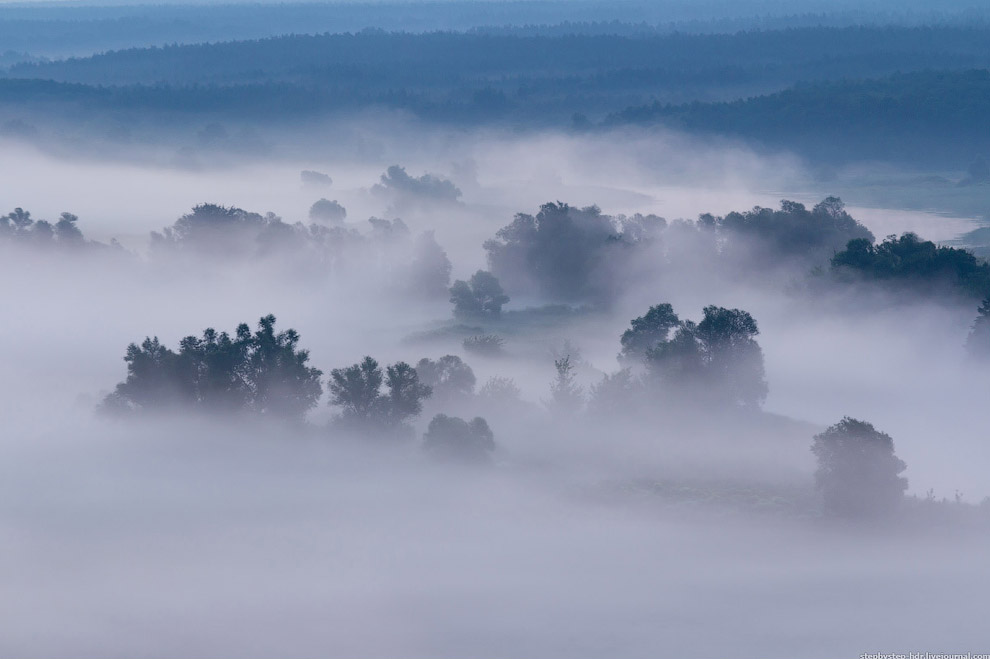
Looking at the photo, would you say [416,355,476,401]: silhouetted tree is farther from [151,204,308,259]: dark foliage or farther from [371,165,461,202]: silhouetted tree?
[371,165,461,202]: silhouetted tree

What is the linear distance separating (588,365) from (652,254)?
77.3 ft

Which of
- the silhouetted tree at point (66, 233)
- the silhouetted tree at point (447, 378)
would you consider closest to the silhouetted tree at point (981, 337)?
the silhouetted tree at point (447, 378)

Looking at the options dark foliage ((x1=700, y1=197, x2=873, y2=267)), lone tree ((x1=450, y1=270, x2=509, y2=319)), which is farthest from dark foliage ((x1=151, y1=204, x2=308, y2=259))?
dark foliage ((x1=700, y1=197, x2=873, y2=267))

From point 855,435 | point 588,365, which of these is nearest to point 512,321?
point 588,365

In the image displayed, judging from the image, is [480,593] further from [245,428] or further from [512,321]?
[512,321]

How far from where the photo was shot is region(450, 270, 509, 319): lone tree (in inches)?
3194

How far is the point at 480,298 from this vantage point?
8131cm

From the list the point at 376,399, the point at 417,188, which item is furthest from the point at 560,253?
the point at 417,188

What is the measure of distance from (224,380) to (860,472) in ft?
71.0

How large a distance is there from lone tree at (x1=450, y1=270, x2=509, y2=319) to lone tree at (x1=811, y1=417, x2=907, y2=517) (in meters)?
39.8

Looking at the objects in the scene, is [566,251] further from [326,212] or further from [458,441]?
[458,441]

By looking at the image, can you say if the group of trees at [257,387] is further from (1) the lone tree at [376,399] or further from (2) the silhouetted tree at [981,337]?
(2) the silhouetted tree at [981,337]

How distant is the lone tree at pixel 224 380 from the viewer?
49719mm

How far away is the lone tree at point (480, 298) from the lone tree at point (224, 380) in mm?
31025
